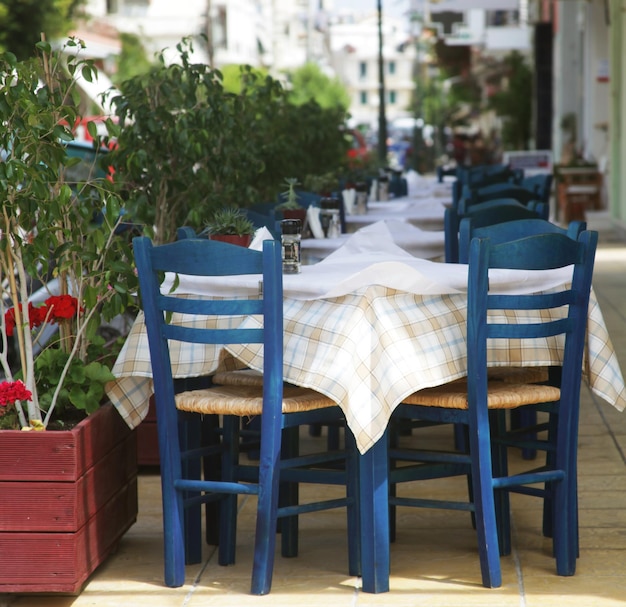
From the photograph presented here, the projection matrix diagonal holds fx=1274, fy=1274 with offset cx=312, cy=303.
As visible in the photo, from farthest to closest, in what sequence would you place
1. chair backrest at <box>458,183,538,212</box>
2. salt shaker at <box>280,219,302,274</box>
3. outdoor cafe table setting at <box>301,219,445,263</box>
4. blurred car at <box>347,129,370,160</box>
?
blurred car at <box>347,129,370,160</box> < chair backrest at <box>458,183,538,212</box> < outdoor cafe table setting at <box>301,219,445,263</box> < salt shaker at <box>280,219,302,274</box>

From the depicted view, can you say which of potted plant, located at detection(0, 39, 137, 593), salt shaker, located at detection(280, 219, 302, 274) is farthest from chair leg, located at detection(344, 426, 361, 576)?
potted plant, located at detection(0, 39, 137, 593)

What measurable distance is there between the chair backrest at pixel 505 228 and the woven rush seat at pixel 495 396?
1.59 ft

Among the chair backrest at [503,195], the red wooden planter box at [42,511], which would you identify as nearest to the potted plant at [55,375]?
the red wooden planter box at [42,511]

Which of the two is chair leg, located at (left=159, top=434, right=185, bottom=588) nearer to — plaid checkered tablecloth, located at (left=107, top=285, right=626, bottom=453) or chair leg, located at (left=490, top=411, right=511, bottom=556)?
plaid checkered tablecloth, located at (left=107, top=285, right=626, bottom=453)

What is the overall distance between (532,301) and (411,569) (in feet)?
3.22

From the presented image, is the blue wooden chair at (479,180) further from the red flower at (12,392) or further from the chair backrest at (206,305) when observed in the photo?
the red flower at (12,392)

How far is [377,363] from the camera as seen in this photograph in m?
3.76

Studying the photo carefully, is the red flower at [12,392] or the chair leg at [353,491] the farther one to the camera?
the chair leg at [353,491]

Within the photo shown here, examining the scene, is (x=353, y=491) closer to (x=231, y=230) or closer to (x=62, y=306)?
(x=62, y=306)

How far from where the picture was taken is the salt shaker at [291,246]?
14.1 feet

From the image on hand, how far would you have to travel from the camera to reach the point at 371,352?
148 inches

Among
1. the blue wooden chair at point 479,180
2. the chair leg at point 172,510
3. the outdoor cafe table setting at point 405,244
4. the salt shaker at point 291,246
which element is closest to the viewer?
the chair leg at point 172,510

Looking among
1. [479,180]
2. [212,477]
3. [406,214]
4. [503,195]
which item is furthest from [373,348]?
[479,180]

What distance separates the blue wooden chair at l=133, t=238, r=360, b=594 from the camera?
3.69m
